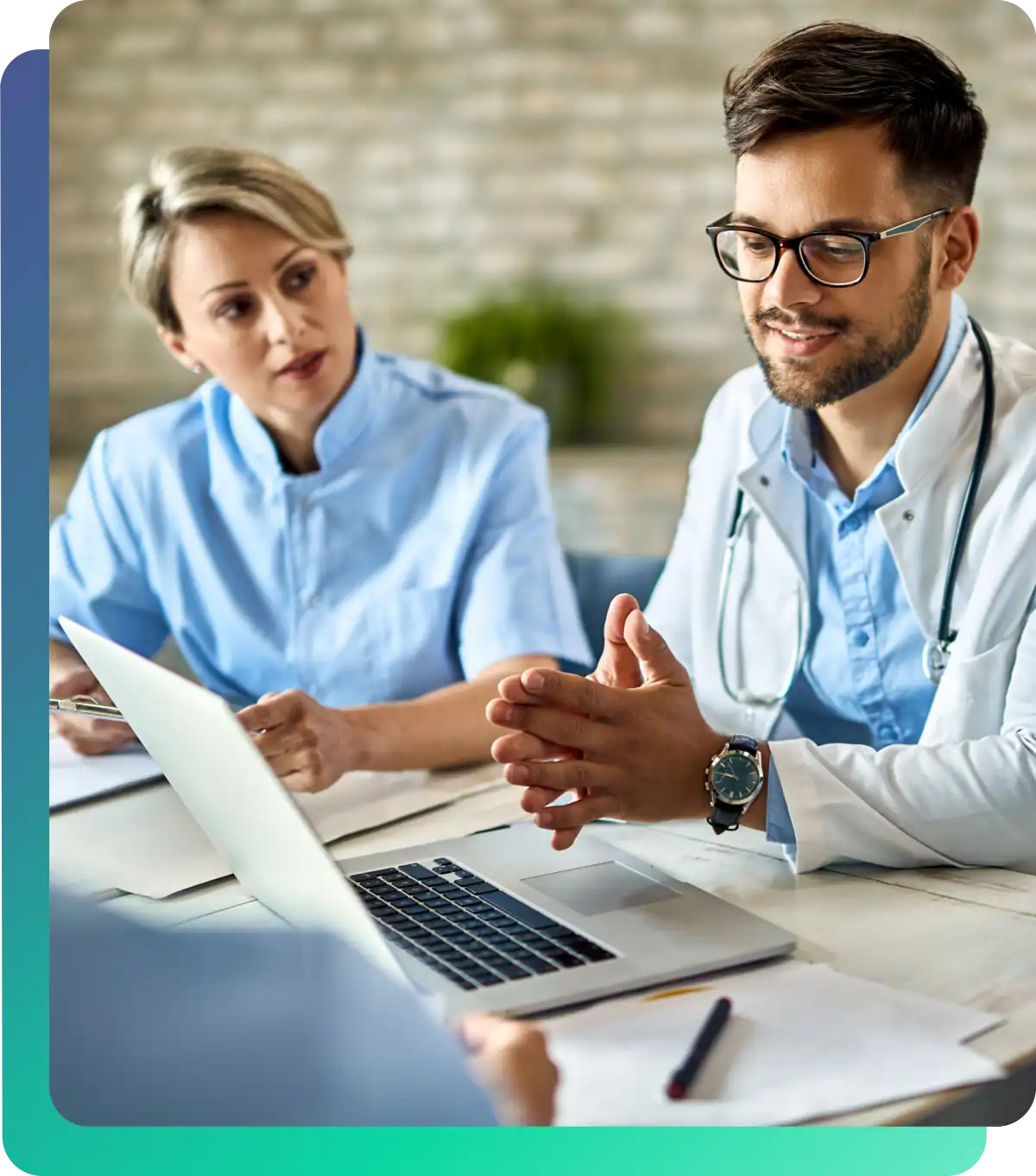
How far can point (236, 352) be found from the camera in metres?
1.45

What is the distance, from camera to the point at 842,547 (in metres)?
1.23

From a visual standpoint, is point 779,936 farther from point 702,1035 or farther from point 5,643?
point 5,643

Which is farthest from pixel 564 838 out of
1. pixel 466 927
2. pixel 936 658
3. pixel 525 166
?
pixel 525 166

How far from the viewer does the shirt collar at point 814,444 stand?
1186 millimetres

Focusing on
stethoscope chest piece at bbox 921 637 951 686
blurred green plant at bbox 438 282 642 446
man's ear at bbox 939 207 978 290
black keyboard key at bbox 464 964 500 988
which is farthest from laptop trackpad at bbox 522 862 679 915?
blurred green plant at bbox 438 282 642 446

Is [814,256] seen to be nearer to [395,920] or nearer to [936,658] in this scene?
[936,658]

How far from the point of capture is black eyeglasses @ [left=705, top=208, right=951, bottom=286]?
1018 mm

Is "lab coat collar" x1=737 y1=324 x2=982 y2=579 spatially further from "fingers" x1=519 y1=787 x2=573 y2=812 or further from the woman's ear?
the woman's ear

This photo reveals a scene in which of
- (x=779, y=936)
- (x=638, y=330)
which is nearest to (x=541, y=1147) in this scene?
(x=779, y=936)

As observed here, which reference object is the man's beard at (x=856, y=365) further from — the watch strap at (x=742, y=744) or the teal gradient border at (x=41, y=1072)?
the teal gradient border at (x=41, y=1072)

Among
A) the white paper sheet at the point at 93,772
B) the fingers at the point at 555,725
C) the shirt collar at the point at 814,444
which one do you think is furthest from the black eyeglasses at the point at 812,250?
the white paper sheet at the point at 93,772

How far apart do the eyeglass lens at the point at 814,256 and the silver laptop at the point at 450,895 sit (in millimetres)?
465

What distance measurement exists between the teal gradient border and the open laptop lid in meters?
0.07

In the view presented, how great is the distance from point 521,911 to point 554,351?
2690 millimetres
